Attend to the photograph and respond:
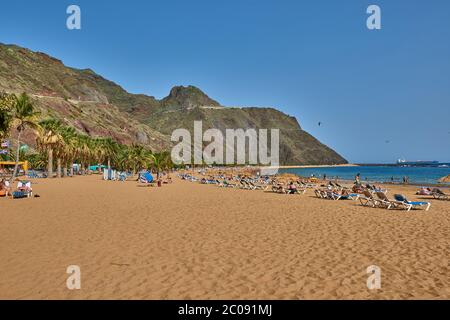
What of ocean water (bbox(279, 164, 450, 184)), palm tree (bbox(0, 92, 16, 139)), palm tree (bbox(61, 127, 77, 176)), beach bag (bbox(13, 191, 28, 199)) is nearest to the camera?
beach bag (bbox(13, 191, 28, 199))

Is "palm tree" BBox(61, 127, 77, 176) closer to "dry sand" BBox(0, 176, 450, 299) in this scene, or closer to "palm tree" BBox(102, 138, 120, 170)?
"palm tree" BBox(102, 138, 120, 170)

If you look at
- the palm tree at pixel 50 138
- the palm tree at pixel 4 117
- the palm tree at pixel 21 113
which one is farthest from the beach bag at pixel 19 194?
the palm tree at pixel 50 138

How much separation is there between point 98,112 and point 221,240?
121 meters

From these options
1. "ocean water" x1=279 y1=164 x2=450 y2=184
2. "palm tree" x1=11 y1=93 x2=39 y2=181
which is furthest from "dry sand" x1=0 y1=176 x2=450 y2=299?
"ocean water" x1=279 y1=164 x2=450 y2=184

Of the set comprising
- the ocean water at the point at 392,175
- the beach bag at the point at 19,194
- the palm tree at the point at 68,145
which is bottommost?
the ocean water at the point at 392,175

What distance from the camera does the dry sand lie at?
5.47m

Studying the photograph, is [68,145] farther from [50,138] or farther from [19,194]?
[19,194]

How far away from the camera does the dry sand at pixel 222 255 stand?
547 centimetres

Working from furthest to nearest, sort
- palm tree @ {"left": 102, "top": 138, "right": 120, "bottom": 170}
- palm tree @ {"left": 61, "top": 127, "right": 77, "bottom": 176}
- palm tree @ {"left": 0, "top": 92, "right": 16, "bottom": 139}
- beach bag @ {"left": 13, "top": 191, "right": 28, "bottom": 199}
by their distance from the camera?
palm tree @ {"left": 102, "top": 138, "right": 120, "bottom": 170}, palm tree @ {"left": 61, "top": 127, "right": 77, "bottom": 176}, palm tree @ {"left": 0, "top": 92, "right": 16, "bottom": 139}, beach bag @ {"left": 13, "top": 191, "right": 28, "bottom": 199}

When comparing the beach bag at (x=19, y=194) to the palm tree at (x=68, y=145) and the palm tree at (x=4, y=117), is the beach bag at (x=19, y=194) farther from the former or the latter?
the palm tree at (x=68, y=145)

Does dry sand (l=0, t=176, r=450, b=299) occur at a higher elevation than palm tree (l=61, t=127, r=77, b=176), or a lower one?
lower

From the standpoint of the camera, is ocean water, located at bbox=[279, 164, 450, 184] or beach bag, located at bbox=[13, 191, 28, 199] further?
ocean water, located at bbox=[279, 164, 450, 184]

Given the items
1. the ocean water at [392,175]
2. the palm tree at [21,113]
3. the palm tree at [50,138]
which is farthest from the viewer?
the ocean water at [392,175]
